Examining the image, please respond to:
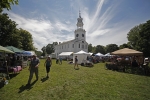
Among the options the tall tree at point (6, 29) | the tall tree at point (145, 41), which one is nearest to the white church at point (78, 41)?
the tall tree at point (145, 41)

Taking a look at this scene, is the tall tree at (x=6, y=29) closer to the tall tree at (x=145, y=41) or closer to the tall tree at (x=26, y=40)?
the tall tree at (x=26, y=40)

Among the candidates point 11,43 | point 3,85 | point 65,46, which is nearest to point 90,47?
point 65,46

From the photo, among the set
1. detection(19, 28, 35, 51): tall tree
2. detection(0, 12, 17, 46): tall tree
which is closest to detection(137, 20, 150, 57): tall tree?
detection(0, 12, 17, 46): tall tree

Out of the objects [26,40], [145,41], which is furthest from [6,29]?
[145,41]

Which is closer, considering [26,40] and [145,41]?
[145,41]

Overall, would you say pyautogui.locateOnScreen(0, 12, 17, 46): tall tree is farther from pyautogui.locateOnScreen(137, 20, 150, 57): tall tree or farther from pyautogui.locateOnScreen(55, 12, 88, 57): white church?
pyautogui.locateOnScreen(137, 20, 150, 57): tall tree

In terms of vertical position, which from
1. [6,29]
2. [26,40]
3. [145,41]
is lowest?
[145,41]

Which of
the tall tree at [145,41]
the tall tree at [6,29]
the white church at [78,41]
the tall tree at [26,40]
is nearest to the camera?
the tall tree at [6,29]

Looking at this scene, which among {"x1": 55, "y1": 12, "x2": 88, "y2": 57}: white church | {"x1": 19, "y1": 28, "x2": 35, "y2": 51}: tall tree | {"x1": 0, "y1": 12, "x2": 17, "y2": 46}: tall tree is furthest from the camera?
{"x1": 55, "y1": 12, "x2": 88, "y2": 57}: white church

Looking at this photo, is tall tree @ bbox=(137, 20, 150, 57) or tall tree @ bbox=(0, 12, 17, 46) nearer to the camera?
tall tree @ bbox=(0, 12, 17, 46)

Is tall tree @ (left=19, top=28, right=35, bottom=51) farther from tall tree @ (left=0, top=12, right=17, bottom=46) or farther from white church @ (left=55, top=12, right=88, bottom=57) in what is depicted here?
white church @ (left=55, top=12, right=88, bottom=57)

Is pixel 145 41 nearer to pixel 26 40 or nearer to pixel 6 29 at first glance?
pixel 6 29

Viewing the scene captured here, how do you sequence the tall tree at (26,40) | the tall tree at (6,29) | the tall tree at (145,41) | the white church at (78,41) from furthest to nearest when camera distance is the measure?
1. the white church at (78,41)
2. the tall tree at (26,40)
3. the tall tree at (145,41)
4. the tall tree at (6,29)

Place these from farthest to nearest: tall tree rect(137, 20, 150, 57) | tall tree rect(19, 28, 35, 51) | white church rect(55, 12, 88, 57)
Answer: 1. white church rect(55, 12, 88, 57)
2. tall tree rect(19, 28, 35, 51)
3. tall tree rect(137, 20, 150, 57)
